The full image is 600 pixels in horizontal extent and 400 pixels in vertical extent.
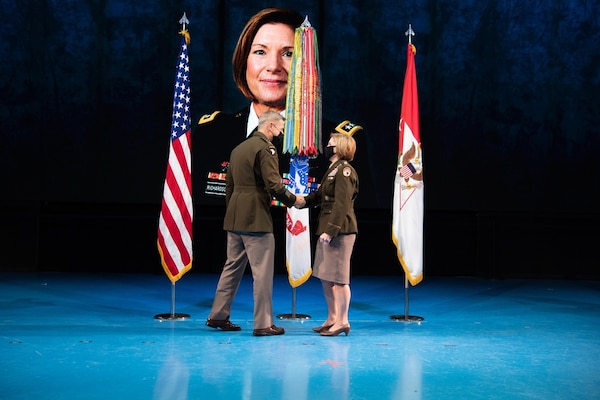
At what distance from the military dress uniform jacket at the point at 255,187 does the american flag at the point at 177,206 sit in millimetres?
1029

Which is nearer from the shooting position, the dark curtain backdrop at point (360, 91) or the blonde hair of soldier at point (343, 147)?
the blonde hair of soldier at point (343, 147)

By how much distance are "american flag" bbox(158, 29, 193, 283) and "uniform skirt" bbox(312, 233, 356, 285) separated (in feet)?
4.83

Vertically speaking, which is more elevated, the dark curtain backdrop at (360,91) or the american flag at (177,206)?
the dark curtain backdrop at (360,91)

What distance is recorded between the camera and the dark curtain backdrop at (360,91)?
7.95m

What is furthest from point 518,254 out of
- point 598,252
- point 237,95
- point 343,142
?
point 343,142

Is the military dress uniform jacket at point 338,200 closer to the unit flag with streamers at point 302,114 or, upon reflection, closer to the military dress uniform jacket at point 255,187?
the military dress uniform jacket at point 255,187

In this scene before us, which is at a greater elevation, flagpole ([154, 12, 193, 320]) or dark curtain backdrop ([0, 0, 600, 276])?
dark curtain backdrop ([0, 0, 600, 276])

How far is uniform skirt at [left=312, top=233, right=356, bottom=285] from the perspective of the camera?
4.75 m

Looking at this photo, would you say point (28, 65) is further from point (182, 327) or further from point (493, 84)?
point (493, 84)

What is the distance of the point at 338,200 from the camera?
4707 millimetres

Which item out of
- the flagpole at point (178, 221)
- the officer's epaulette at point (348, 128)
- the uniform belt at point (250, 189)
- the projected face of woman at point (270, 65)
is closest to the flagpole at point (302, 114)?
the flagpole at point (178, 221)

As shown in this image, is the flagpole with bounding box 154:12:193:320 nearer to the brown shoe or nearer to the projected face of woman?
the brown shoe

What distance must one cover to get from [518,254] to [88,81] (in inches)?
224

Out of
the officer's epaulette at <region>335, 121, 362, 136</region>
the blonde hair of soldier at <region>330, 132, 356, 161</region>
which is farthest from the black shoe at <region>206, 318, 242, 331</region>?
the officer's epaulette at <region>335, 121, 362, 136</region>
